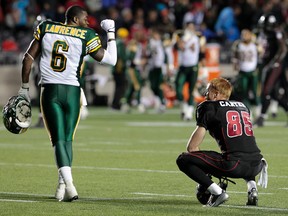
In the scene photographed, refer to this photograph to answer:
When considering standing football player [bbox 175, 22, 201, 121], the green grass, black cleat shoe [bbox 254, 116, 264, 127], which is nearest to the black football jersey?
the green grass

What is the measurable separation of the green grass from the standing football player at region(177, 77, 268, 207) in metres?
0.27

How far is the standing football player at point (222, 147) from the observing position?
9180 millimetres

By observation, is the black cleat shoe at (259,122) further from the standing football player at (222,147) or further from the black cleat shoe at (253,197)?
the black cleat shoe at (253,197)

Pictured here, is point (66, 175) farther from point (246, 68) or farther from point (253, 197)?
point (246, 68)

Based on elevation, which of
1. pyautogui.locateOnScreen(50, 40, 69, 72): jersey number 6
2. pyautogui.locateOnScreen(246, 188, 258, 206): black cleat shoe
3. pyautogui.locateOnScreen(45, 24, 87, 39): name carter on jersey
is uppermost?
pyautogui.locateOnScreen(45, 24, 87, 39): name carter on jersey

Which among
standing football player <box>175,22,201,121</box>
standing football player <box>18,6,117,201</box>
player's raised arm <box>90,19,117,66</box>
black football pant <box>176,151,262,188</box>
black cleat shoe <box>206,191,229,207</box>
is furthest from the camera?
standing football player <box>175,22,201,121</box>

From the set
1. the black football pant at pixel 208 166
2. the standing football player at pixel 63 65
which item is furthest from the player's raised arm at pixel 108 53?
the black football pant at pixel 208 166

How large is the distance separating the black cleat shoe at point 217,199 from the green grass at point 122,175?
0.27 ft

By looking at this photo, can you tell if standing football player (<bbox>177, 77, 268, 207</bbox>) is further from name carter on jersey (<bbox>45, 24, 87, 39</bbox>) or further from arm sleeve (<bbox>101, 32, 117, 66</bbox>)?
name carter on jersey (<bbox>45, 24, 87, 39</bbox>)

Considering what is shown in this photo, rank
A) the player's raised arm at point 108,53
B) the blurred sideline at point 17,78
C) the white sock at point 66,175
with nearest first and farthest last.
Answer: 1. the white sock at point 66,175
2. the player's raised arm at point 108,53
3. the blurred sideline at point 17,78

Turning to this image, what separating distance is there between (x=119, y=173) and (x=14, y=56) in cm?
1687

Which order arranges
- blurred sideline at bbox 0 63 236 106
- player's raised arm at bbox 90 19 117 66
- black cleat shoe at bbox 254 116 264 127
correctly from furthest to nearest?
blurred sideline at bbox 0 63 236 106 → black cleat shoe at bbox 254 116 264 127 → player's raised arm at bbox 90 19 117 66

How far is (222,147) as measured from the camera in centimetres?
936

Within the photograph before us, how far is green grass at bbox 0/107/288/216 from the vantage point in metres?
→ 9.12
